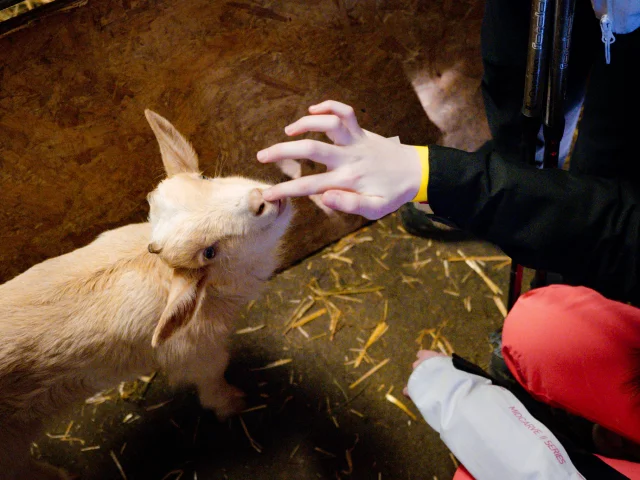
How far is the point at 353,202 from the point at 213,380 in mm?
1764

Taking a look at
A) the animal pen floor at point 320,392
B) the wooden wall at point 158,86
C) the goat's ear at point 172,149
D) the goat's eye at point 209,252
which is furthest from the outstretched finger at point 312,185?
the animal pen floor at point 320,392

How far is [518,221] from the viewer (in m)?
1.60

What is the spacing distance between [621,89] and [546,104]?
282mm

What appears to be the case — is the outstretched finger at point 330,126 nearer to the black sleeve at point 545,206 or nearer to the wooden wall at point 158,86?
the black sleeve at point 545,206

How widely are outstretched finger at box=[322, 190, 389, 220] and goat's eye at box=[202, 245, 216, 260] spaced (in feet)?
2.73

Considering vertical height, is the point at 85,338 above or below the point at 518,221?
below

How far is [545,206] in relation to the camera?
1.57 metres

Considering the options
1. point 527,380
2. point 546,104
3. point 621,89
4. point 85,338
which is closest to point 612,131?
point 621,89

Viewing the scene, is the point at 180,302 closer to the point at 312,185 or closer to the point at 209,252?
the point at 209,252

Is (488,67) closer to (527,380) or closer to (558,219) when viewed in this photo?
(558,219)

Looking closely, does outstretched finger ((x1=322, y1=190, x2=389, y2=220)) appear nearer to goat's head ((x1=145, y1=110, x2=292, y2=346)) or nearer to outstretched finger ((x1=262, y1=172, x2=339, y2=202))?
outstretched finger ((x1=262, y1=172, x2=339, y2=202))

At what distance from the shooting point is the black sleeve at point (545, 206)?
1.53 m

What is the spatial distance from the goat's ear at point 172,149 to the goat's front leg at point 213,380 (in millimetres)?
981

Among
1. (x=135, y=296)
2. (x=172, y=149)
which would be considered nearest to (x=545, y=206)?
(x=172, y=149)
